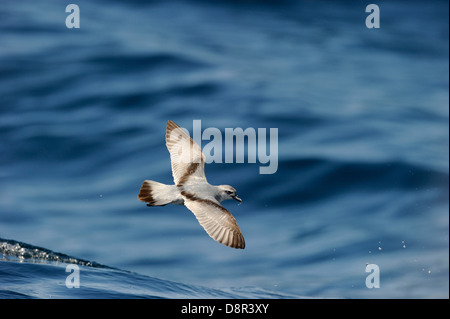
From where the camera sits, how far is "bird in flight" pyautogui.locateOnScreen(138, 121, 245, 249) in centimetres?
668

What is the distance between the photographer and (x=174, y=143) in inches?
306

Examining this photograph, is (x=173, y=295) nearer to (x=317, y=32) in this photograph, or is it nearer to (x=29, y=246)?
(x=29, y=246)

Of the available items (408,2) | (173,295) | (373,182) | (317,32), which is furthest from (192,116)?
(408,2)

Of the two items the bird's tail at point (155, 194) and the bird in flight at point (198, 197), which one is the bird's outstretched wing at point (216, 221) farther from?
the bird's tail at point (155, 194)

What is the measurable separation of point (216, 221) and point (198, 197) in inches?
14.2

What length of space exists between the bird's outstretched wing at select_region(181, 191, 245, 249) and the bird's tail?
7.1 inches

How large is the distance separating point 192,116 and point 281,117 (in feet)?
7.26

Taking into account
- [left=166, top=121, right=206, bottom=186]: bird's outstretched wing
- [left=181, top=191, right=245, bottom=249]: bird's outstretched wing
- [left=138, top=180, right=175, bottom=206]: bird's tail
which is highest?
[left=166, top=121, right=206, bottom=186]: bird's outstretched wing

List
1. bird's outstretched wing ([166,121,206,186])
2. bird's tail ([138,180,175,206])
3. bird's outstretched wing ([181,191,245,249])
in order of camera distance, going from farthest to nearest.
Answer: bird's outstretched wing ([166,121,206,186]) < bird's tail ([138,180,175,206]) < bird's outstretched wing ([181,191,245,249])

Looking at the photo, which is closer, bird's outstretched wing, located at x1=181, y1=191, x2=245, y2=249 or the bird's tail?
bird's outstretched wing, located at x1=181, y1=191, x2=245, y2=249

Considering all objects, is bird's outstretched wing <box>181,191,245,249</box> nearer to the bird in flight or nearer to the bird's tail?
the bird in flight

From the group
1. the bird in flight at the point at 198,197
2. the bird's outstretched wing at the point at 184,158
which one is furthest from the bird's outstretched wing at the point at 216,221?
the bird's outstretched wing at the point at 184,158

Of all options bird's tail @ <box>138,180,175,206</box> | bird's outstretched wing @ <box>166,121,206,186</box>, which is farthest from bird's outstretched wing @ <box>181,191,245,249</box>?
bird's outstretched wing @ <box>166,121,206,186</box>

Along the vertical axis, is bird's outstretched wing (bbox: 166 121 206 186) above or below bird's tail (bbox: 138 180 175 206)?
above
